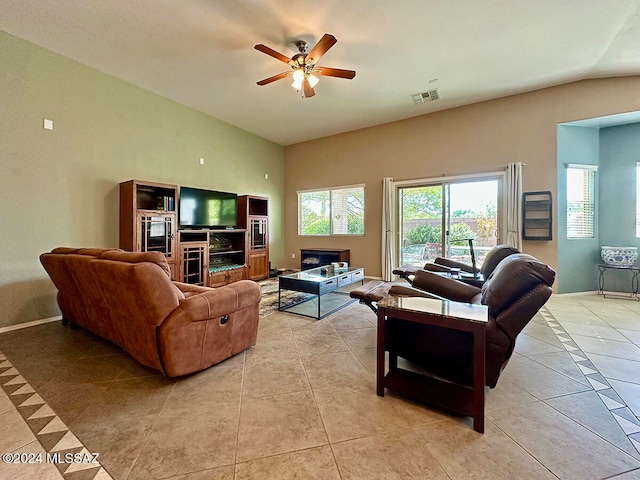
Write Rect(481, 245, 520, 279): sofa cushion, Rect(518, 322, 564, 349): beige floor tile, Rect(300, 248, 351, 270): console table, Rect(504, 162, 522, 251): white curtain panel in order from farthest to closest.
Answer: Rect(300, 248, 351, 270): console table
Rect(504, 162, 522, 251): white curtain panel
Rect(481, 245, 520, 279): sofa cushion
Rect(518, 322, 564, 349): beige floor tile

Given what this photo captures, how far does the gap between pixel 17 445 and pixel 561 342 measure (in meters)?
4.24

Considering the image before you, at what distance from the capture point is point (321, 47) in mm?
2822

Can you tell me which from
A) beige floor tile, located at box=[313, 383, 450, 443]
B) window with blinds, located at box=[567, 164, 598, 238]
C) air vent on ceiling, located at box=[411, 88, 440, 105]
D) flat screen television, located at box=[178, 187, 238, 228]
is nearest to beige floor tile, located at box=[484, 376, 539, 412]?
beige floor tile, located at box=[313, 383, 450, 443]

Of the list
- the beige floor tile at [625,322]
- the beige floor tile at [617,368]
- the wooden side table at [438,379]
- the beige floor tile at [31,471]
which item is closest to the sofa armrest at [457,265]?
the beige floor tile at [617,368]

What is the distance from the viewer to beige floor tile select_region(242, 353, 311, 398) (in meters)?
1.89

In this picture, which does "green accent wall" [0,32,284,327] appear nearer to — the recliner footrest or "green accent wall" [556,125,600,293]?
the recliner footrest

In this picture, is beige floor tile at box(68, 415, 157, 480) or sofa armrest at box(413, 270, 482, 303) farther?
sofa armrest at box(413, 270, 482, 303)

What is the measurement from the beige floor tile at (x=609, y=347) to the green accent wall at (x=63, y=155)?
595 cm

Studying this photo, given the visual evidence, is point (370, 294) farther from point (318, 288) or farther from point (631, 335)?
point (631, 335)

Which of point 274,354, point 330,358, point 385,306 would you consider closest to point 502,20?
point 385,306

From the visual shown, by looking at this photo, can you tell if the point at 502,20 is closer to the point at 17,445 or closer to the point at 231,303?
the point at 231,303

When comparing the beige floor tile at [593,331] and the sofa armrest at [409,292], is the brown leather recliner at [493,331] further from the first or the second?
the beige floor tile at [593,331]

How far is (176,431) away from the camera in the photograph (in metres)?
1.49

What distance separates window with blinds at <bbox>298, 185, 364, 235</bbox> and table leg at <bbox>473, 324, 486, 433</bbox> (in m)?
4.81
